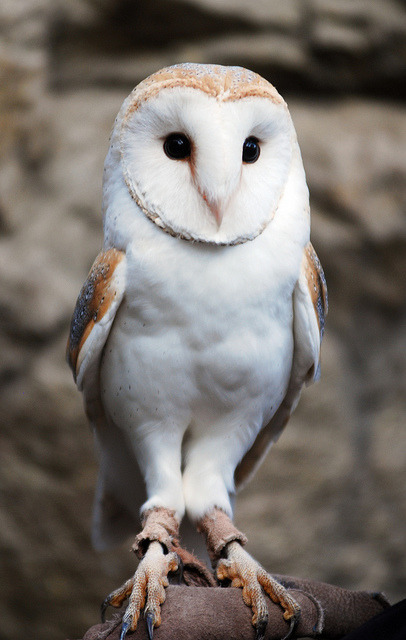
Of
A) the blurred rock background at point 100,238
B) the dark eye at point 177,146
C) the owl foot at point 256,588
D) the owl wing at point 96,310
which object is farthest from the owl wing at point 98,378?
the blurred rock background at point 100,238

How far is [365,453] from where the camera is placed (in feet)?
7.00

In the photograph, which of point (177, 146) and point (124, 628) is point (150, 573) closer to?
point (124, 628)

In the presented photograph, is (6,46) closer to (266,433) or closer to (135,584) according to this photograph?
(266,433)

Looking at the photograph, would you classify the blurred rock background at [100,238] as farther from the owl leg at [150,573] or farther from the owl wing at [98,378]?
the owl leg at [150,573]

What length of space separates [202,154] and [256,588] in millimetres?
512

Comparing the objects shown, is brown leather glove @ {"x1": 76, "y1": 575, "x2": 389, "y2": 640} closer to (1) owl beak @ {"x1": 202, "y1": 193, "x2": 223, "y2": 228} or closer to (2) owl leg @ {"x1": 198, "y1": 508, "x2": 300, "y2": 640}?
(2) owl leg @ {"x1": 198, "y1": 508, "x2": 300, "y2": 640}

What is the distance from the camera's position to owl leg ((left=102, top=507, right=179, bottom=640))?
77 centimetres

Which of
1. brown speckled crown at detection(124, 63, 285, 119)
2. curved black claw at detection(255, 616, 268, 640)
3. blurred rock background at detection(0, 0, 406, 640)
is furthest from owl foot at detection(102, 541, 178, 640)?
blurred rock background at detection(0, 0, 406, 640)

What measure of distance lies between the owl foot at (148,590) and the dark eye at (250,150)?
489 mm

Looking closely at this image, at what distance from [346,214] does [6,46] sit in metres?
1.09

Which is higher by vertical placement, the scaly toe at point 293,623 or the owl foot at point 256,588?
the owl foot at point 256,588

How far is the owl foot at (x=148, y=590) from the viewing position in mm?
763

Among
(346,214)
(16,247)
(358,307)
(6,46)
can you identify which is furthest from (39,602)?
(6,46)

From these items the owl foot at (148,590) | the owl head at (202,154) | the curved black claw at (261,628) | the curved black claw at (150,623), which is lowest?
the curved black claw at (261,628)
